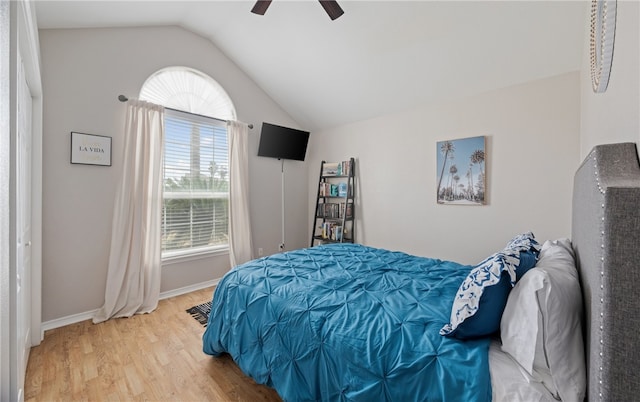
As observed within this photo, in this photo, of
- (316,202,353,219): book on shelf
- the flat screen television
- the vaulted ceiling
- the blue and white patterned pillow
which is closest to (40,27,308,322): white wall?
the vaulted ceiling

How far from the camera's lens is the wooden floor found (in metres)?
1.68

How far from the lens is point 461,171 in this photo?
3.07m

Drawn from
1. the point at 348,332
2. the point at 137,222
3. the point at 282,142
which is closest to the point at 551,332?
the point at 348,332

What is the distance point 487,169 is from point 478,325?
→ 7.52 feet

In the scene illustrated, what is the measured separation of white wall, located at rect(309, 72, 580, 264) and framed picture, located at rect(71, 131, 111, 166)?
2.98 meters

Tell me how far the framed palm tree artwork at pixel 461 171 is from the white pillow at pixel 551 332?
215cm

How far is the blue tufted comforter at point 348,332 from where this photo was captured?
104 centimetres

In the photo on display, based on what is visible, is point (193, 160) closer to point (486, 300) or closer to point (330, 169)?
point (330, 169)

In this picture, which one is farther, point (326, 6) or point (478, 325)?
point (326, 6)

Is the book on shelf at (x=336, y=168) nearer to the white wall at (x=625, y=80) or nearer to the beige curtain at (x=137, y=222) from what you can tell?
the beige curtain at (x=137, y=222)

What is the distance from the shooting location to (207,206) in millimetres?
3660

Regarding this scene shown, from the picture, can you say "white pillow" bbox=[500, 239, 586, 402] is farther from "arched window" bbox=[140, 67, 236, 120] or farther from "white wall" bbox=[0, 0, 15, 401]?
"arched window" bbox=[140, 67, 236, 120]

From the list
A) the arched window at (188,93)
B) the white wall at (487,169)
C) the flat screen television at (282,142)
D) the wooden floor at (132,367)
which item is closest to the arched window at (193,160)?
the arched window at (188,93)

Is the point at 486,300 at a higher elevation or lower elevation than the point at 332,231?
higher
